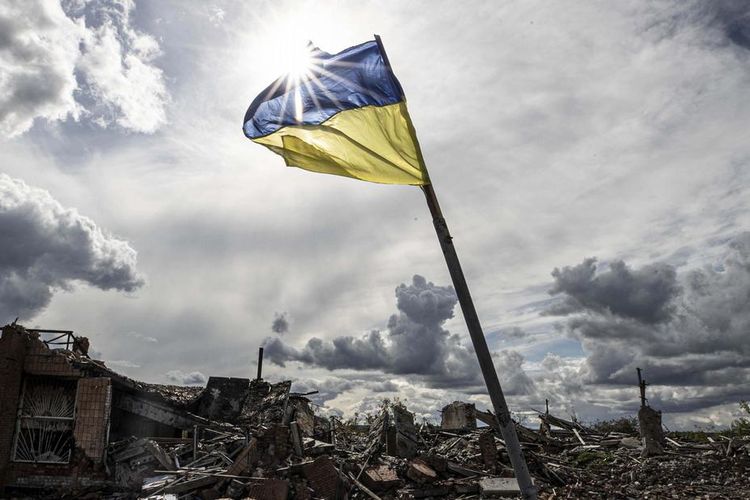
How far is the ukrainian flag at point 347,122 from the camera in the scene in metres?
5.34

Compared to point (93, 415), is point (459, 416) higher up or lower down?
lower down

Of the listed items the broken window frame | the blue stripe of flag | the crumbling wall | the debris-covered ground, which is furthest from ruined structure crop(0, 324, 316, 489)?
the crumbling wall

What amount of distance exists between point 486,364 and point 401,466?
11509 millimetres

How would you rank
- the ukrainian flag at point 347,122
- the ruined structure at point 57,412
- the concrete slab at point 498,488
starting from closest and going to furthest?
the ukrainian flag at point 347,122 → the concrete slab at point 498,488 → the ruined structure at point 57,412

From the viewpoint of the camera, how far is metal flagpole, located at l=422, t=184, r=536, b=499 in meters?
4.30

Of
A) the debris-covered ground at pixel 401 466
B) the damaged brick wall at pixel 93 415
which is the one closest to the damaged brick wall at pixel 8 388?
the damaged brick wall at pixel 93 415

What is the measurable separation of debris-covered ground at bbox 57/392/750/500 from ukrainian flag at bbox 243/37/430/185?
991cm

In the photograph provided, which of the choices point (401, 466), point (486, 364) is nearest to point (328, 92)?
point (486, 364)

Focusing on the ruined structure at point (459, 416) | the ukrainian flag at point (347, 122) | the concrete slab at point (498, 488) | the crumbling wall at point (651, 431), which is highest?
the ukrainian flag at point (347, 122)

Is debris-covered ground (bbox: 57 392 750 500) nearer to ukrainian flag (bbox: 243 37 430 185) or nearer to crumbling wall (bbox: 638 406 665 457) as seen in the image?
crumbling wall (bbox: 638 406 665 457)

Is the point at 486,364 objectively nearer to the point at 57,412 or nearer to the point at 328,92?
the point at 328,92

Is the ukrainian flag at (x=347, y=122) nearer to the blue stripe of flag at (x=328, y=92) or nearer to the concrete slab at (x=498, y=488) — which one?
the blue stripe of flag at (x=328, y=92)

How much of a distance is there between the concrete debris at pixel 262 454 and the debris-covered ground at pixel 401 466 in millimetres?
37

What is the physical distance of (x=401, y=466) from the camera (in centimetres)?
1488
